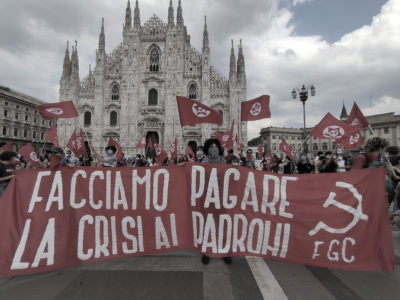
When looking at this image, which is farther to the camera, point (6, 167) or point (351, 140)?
point (351, 140)

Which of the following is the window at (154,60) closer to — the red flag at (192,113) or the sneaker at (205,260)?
the red flag at (192,113)

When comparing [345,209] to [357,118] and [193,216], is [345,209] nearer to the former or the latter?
[193,216]

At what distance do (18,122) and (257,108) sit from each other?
153 feet

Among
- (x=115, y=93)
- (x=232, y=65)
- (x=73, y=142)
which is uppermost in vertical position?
(x=232, y=65)

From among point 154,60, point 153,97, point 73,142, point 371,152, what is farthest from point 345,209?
point 154,60

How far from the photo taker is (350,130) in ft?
20.1

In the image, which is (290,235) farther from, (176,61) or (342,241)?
(176,61)

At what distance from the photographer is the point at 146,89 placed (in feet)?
97.6

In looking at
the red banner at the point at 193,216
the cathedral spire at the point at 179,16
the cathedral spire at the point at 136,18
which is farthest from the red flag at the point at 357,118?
the cathedral spire at the point at 136,18

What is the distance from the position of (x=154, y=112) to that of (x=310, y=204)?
92.0 ft

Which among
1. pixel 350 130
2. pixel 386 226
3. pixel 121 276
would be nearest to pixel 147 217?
pixel 121 276

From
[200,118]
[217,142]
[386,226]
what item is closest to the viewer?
[386,226]

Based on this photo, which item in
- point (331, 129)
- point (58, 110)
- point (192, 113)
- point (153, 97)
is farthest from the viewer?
point (153, 97)

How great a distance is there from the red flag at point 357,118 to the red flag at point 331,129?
294 millimetres
